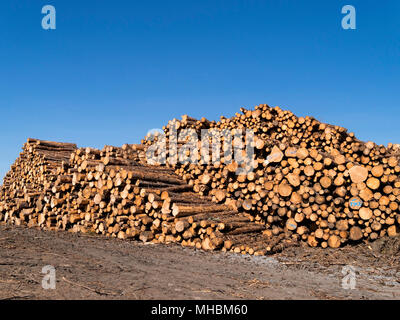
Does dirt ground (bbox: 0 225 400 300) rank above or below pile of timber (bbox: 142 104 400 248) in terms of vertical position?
below

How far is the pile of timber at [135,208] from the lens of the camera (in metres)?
7.35

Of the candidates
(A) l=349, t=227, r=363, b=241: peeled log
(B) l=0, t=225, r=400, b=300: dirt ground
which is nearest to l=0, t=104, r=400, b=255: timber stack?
(A) l=349, t=227, r=363, b=241: peeled log

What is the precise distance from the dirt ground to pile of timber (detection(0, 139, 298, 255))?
475 millimetres

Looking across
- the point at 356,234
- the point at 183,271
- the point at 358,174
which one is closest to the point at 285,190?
the point at 358,174

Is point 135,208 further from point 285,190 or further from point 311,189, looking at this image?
point 311,189

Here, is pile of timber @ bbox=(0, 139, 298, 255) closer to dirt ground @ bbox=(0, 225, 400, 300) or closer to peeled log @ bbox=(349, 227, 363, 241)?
dirt ground @ bbox=(0, 225, 400, 300)

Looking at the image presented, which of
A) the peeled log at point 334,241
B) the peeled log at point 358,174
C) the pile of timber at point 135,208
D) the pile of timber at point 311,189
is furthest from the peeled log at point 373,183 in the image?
the pile of timber at point 135,208

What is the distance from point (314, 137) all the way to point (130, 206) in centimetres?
618

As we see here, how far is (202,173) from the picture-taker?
9172 millimetres

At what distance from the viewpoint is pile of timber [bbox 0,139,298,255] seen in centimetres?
735

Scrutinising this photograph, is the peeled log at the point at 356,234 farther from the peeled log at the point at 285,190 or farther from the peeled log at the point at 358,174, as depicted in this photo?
the peeled log at the point at 285,190

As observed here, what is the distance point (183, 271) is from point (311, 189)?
3576 mm

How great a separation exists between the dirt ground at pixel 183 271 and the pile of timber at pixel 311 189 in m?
0.48
